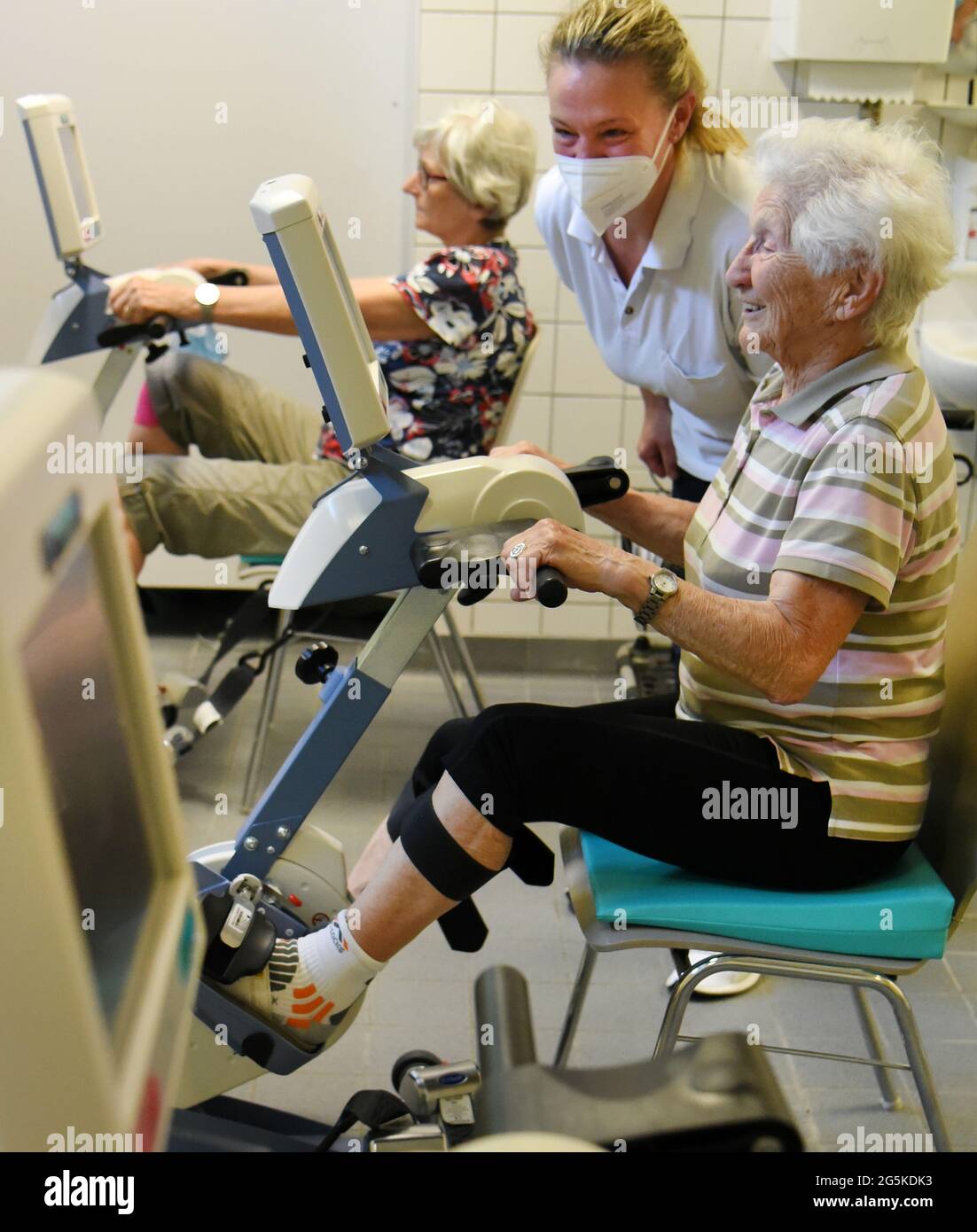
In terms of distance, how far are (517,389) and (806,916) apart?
143 cm

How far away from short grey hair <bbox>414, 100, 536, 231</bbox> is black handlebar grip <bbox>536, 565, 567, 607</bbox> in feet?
4.44

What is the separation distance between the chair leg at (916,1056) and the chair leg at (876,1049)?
12.8 inches

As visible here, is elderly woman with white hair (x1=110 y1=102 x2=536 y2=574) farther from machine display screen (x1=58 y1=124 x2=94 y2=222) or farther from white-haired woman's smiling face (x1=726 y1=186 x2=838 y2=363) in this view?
white-haired woman's smiling face (x1=726 y1=186 x2=838 y2=363)

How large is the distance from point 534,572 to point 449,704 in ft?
6.13

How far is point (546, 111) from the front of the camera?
323cm

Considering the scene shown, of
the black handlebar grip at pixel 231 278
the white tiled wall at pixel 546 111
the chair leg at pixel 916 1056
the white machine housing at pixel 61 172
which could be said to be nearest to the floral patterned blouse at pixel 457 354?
the black handlebar grip at pixel 231 278

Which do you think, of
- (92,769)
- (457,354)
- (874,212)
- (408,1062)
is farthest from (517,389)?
(92,769)

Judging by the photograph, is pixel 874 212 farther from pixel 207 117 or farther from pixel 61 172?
pixel 207 117

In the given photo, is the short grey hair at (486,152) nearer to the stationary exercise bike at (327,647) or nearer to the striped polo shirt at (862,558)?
the stationary exercise bike at (327,647)

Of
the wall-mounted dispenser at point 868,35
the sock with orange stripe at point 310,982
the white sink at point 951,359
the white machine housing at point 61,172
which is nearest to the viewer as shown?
the sock with orange stripe at point 310,982

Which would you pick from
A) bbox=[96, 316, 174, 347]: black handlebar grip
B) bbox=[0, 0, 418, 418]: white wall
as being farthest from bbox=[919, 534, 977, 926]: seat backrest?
bbox=[0, 0, 418, 418]: white wall

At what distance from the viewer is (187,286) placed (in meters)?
2.51

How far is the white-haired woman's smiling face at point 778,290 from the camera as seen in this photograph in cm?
155
